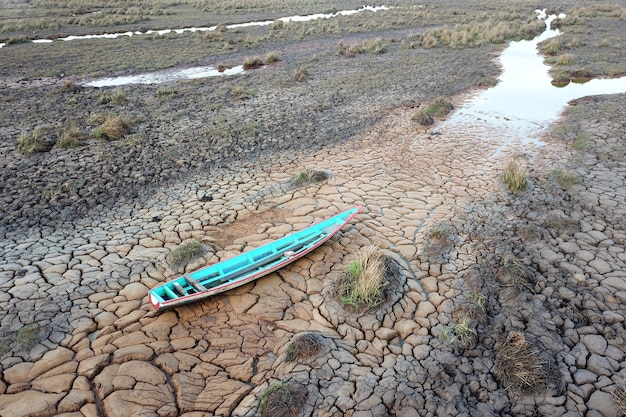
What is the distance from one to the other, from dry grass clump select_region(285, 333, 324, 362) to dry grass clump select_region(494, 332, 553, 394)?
6.29ft

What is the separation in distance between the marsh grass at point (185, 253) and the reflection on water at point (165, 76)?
12.8 metres

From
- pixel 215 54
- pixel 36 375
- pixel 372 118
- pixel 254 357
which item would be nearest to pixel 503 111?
pixel 372 118

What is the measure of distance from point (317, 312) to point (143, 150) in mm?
6987

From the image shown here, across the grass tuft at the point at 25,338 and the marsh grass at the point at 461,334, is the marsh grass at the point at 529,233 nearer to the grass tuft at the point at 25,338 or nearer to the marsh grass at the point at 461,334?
the marsh grass at the point at 461,334

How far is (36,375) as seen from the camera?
4.48m

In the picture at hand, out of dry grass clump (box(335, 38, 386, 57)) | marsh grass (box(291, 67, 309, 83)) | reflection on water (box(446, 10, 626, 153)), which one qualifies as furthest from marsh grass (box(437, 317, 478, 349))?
dry grass clump (box(335, 38, 386, 57))

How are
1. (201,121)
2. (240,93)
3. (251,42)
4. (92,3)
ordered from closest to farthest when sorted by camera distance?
(201,121)
(240,93)
(251,42)
(92,3)

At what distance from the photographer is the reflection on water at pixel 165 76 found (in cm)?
1738

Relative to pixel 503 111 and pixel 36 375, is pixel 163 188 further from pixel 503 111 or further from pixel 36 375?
pixel 503 111

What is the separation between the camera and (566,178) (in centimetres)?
859

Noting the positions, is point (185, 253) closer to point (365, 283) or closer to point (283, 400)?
point (365, 283)

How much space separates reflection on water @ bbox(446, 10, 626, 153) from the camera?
12109mm

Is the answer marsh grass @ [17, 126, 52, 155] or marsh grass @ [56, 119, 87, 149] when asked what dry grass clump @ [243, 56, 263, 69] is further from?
marsh grass @ [17, 126, 52, 155]

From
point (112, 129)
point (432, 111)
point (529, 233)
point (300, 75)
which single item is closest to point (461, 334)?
point (529, 233)
